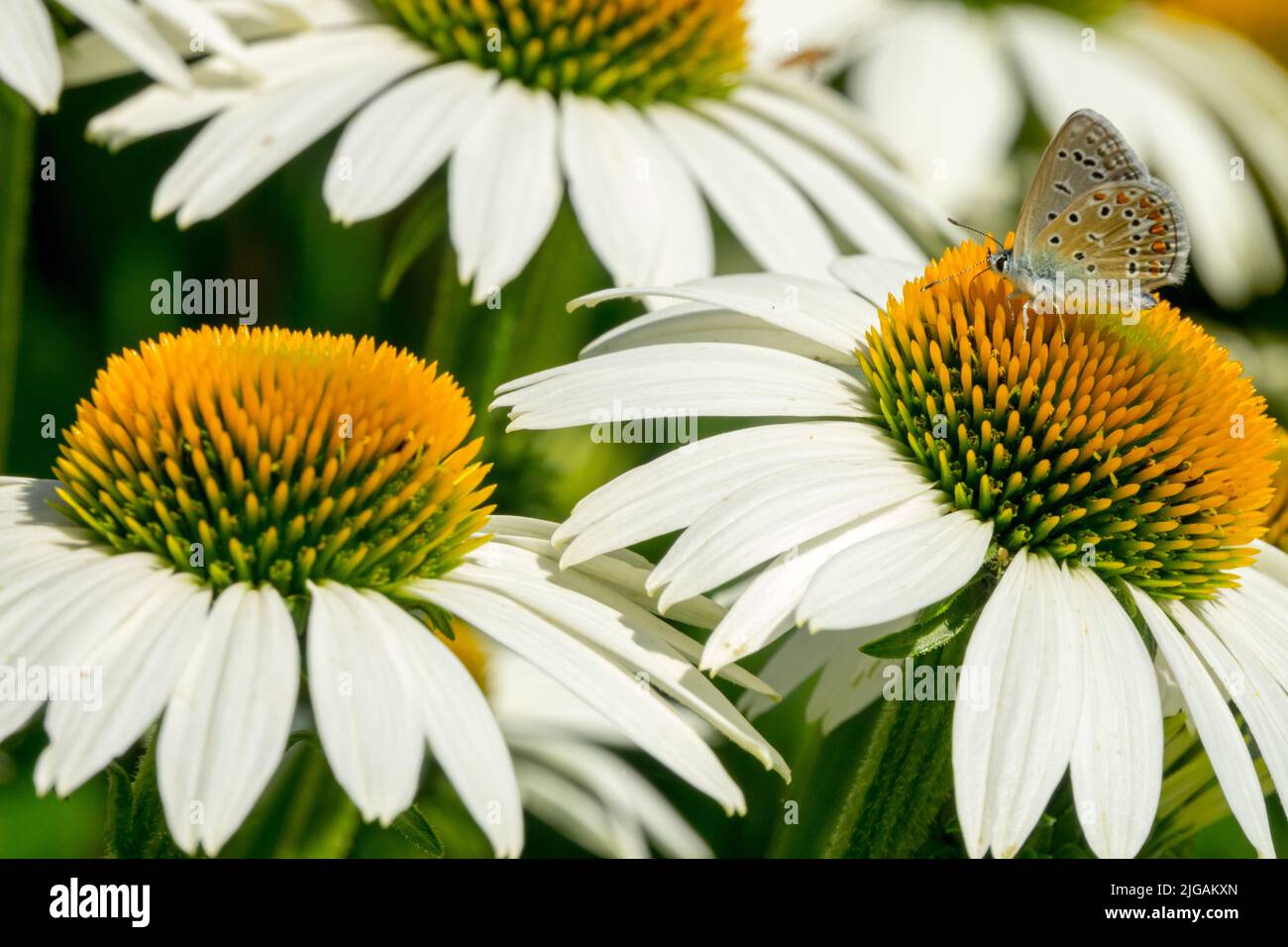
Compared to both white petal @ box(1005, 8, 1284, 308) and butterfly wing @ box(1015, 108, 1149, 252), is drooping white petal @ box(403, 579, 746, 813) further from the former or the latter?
white petal @ box(1005, 8, 1284, 308)

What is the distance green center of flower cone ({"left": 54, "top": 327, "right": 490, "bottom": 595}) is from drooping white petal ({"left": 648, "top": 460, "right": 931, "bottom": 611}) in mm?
285

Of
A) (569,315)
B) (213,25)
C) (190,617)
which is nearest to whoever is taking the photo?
(190,617)

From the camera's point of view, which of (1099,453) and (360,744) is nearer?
(360,744)

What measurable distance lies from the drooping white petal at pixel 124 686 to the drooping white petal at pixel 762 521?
0.53 meters

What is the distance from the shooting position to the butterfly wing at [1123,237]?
1941 millimetres

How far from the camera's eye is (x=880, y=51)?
3904 millimetres

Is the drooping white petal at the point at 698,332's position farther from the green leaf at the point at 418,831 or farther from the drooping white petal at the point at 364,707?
the green leaf at the point at 418,831

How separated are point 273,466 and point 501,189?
31.7 inches

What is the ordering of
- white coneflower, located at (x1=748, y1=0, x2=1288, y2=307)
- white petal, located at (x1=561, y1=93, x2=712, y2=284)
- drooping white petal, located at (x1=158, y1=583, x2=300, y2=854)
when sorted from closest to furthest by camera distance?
drooping white petal, located at (x1=158, y1=583, x2=300, y2=854) < white petal, located at (x1=561, y1=93, x2=712, y2=284) < white coneflower, located at (x1=748, y1=0, x2=1288, y2=307)

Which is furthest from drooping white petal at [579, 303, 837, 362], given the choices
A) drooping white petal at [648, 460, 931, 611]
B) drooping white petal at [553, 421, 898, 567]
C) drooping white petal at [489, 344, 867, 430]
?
drooping white petal at [648, 460, 931, 611]

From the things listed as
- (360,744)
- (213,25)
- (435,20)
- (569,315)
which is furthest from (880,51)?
(360,744)

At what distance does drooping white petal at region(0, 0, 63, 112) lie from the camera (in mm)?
1963
